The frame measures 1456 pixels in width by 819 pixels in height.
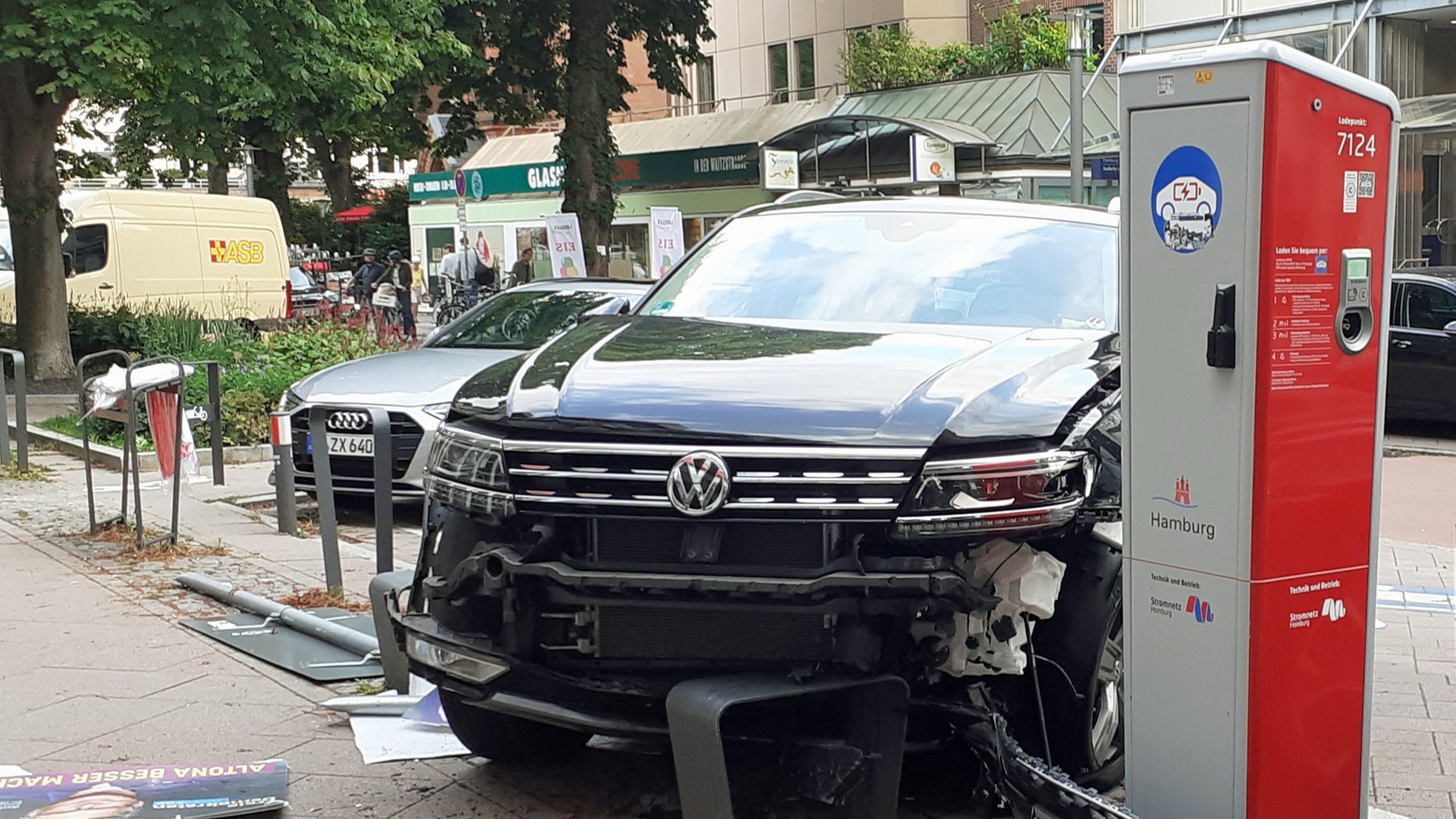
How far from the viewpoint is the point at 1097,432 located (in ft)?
13.2

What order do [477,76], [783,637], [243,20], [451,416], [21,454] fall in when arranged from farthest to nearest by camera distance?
[477,76] → [243,20] → [21,454] → [451,416] → [783,637]

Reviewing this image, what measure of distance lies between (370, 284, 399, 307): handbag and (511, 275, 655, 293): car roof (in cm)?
1962

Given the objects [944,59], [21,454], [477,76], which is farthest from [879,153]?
[21,454]

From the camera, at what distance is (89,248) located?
24062 millimetres

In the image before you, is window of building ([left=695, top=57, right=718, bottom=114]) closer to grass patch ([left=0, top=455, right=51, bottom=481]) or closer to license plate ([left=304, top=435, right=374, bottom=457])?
grass patch ([left=0, top=455, right=51, bottom=481])

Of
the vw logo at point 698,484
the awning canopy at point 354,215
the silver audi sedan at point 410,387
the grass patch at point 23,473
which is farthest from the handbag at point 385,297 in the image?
the vw logo at point 698,484

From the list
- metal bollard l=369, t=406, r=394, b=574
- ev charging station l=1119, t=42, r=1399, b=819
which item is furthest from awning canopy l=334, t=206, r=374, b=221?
ev charging station l=1119, t=42, r=1399, b=819

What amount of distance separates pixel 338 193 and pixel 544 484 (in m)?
53.5

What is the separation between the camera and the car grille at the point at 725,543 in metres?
3.83

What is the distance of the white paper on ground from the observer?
4996mm

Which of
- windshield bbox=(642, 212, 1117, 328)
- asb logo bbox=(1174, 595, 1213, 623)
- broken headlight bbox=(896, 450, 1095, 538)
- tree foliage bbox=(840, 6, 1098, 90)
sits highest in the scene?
tree foliage bbox=(840, 6, 1098, 90)

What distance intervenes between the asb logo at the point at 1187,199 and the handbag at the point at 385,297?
2839cm

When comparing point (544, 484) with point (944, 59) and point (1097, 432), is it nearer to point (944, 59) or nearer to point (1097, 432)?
point (1097, 432)

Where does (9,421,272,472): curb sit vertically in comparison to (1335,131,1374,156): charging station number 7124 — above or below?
below
